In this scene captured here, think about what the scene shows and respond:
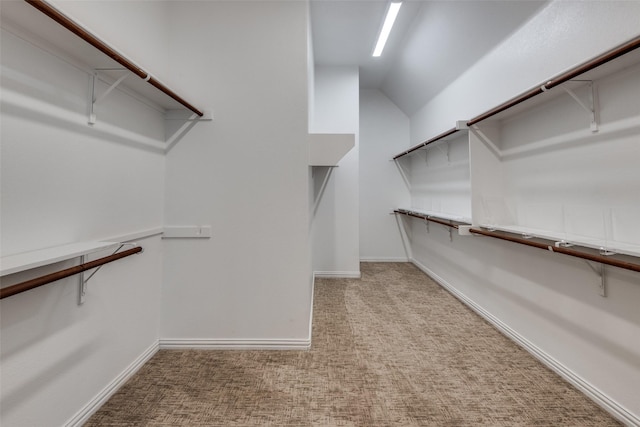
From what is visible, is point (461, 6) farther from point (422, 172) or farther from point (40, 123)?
point (40, 123)

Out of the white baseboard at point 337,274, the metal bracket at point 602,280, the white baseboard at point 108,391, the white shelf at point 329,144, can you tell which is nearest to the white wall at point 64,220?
the white baseboard at point 108,391

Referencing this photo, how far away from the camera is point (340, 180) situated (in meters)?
3.89

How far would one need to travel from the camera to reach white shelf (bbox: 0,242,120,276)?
845 mm

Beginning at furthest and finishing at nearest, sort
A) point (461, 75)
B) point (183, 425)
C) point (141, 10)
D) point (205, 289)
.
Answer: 1. point (461, 75)
2. point (205, 289)
3. point (141, 10)
4. point (183, 425)

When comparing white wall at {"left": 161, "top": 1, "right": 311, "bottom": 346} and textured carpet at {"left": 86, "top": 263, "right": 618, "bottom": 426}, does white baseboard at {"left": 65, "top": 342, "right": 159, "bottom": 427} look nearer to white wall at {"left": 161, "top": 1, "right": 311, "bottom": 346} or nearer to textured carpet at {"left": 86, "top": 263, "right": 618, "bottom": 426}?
textured carpet at {"left": 86, "top": 263, "right": 618, "bottom": 426}

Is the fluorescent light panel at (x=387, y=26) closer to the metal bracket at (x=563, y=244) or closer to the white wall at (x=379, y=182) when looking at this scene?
the white wall at (x=379, y=182)

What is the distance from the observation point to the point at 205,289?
1997 mm

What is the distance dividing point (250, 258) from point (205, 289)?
43 cm

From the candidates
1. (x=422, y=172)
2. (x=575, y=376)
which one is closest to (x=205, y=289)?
(x=575, y=376)

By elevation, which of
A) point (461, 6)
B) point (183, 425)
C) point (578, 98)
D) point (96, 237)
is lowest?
point (183, 425)

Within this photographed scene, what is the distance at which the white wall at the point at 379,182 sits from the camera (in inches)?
185

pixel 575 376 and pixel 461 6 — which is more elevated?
pixel 461 6

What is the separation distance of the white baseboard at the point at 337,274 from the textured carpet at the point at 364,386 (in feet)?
4.91

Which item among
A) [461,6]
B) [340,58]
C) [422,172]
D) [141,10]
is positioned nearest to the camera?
[141,10]
